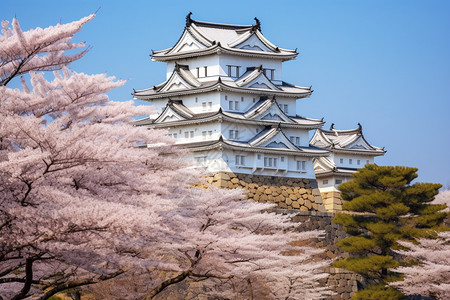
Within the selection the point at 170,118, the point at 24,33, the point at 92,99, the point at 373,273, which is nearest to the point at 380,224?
the point at 373,273

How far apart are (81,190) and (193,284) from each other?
15.2 m

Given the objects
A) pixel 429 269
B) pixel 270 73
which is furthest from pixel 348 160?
pixel 429 269

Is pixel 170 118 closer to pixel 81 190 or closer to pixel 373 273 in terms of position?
pixel 373 273

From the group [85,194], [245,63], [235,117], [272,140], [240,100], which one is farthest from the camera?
[245,63]

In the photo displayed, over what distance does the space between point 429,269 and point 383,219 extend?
398 cm

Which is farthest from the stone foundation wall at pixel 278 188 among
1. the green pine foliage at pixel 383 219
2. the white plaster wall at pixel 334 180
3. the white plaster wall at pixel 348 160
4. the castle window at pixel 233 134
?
the white plaster wall at pixel 348 160

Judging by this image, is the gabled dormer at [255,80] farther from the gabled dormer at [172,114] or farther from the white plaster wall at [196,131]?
the gabled dormer at [172,114]

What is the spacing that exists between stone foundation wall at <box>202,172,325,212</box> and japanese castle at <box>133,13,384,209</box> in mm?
275

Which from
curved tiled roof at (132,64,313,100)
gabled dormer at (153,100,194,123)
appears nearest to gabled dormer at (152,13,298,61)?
curved tiled roof at (132,64,313,100)

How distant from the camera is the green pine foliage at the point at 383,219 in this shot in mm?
33344

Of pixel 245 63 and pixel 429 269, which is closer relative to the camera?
pixel 429 269

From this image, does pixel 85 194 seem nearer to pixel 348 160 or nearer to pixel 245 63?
pixel 245 63

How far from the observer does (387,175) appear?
34438mm

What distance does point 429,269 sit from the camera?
3095cm
